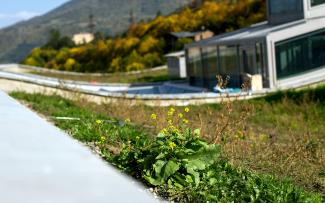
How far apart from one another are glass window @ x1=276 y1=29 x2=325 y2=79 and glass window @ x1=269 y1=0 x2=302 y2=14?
2.60 meters

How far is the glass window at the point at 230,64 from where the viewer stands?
1090 inches

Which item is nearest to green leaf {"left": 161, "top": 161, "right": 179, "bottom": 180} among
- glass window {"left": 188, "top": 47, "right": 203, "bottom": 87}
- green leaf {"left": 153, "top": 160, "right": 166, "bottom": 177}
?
green leaf {"left": 153, "top": 160, "right": 166, "bottom": 177}

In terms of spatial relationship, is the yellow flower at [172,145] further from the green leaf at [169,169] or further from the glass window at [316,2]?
the glass window at [316,2]

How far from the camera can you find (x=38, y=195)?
9.85 feet

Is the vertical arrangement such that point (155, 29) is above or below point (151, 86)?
above

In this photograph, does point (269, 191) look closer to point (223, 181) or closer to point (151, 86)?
point (223, 181)

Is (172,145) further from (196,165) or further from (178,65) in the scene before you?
(178,65)

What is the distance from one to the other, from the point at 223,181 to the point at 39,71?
50.7 m

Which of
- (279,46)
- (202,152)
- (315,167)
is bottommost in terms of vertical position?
(315,167)

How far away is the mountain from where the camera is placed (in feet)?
439

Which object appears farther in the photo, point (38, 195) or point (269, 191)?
point (269, 191)

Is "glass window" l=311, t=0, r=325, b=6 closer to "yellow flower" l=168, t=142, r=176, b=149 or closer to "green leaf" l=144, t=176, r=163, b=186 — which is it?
"yellow flower" l=168, t=142, r=176, b=149

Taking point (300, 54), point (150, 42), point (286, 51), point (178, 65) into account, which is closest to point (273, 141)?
point (286, 51)

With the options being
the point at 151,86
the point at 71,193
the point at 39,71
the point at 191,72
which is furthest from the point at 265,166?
the point at 39,71
